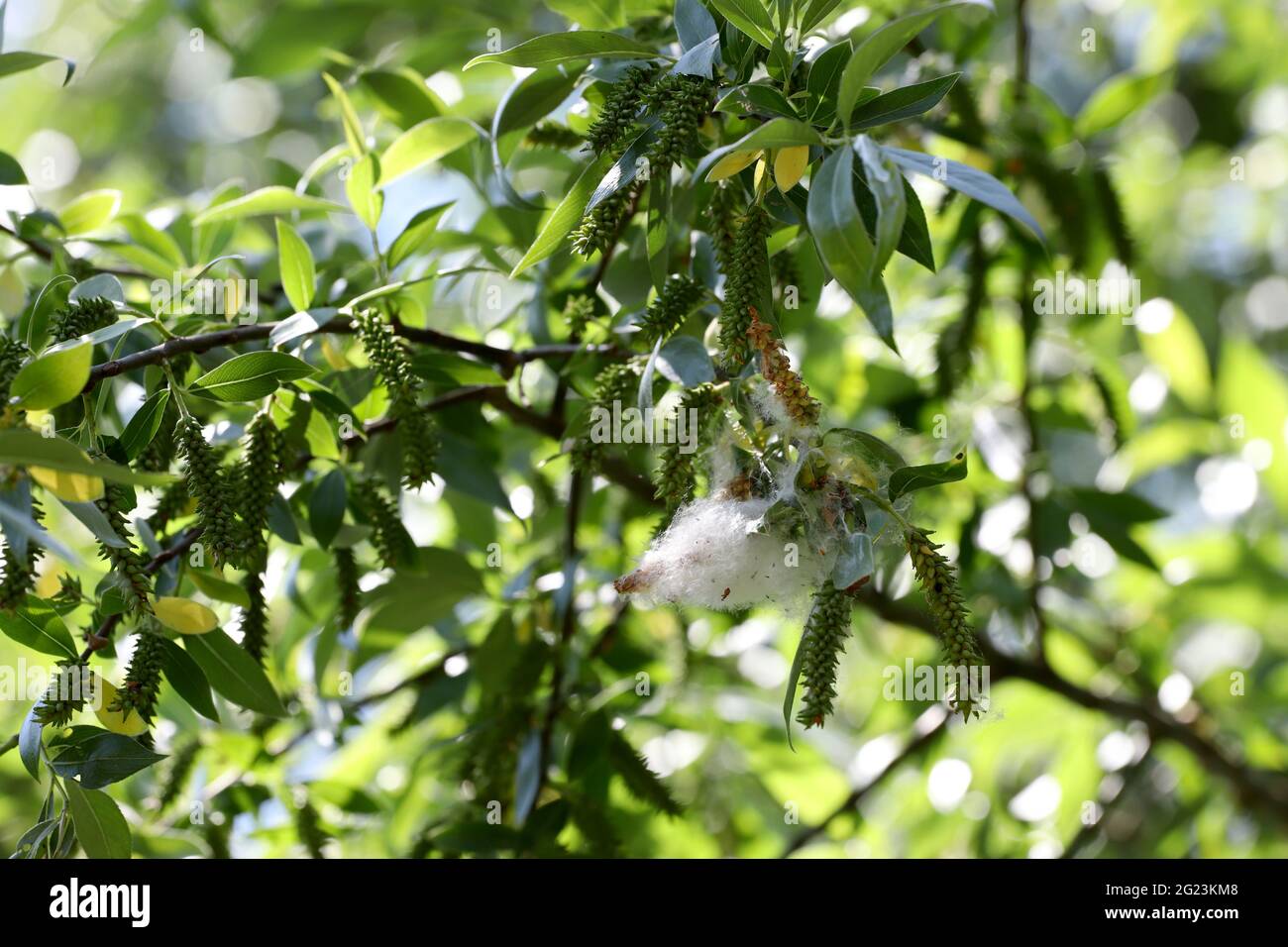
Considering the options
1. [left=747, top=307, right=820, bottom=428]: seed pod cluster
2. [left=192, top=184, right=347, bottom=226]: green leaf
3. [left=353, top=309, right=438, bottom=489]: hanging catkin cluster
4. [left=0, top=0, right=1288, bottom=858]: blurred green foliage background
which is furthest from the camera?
[left=0, top=0, right=1288, bottom=858]: blurred green foliage background

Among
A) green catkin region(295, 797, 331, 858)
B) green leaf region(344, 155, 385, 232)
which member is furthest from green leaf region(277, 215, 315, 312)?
green catkin region(295, 797, 331, 858)

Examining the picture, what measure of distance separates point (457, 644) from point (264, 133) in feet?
9.38

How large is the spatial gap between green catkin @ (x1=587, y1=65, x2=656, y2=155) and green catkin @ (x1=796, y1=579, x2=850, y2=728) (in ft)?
1.10

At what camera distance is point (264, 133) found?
3777 millimetres

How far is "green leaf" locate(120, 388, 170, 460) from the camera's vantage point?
0.89m

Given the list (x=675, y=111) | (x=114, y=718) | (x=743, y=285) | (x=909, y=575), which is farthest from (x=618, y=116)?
(x=909, y=575)

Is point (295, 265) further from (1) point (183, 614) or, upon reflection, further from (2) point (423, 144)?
(1) point (183, 614)

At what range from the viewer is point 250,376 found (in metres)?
0.89

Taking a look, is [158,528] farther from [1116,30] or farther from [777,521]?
[1116,30]

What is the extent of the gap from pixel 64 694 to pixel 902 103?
2.47 ft

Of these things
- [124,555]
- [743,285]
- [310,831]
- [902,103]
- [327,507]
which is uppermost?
[902,103]

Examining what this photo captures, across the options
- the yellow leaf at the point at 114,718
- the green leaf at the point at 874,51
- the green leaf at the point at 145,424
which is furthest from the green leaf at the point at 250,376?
the green leaf at the point at 874,51

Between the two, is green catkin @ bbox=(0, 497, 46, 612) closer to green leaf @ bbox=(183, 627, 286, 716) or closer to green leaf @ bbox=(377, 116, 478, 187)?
green leaf @ bbox=(183, 627, 286, 716)
